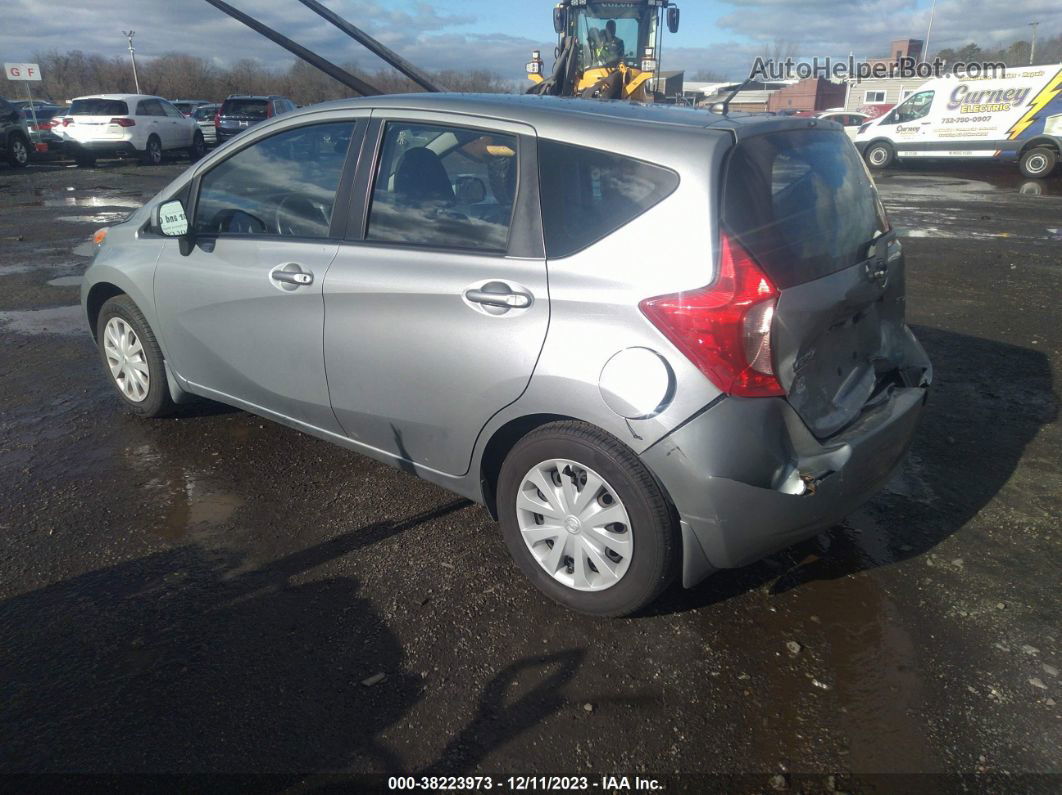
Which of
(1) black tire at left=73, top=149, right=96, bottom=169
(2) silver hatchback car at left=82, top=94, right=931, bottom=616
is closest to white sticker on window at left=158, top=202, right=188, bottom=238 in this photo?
(2) silver hatchback car at left=82, top=94, right=931, bottom=616

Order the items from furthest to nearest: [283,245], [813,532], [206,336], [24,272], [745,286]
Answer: [24,272] → [206,336] → [283,245] → [813,532] → [745,286]

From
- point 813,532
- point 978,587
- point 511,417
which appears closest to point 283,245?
point 511,417

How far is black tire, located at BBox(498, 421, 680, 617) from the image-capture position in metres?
2.67

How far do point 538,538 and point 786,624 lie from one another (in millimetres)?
966

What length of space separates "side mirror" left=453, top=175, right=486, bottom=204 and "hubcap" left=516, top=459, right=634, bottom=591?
42.4 inches

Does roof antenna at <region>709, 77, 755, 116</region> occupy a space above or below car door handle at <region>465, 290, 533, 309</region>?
above

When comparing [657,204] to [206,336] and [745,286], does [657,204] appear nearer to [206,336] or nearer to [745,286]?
[745,286]

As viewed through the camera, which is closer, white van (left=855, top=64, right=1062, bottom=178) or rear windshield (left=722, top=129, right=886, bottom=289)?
rear windshield (left=722, top=129, right=886, bottom=289)

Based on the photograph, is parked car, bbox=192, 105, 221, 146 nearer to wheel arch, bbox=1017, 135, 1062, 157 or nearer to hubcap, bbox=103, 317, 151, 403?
wheel arch, bbox=1017, 135, 1062, 157

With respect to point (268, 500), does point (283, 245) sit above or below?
above

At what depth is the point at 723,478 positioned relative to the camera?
8.37ft

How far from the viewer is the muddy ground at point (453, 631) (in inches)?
93.7

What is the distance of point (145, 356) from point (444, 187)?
7.32ft

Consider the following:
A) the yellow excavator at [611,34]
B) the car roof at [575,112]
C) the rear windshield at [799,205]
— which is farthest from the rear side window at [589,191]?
the yellow excavator at [611,34]
